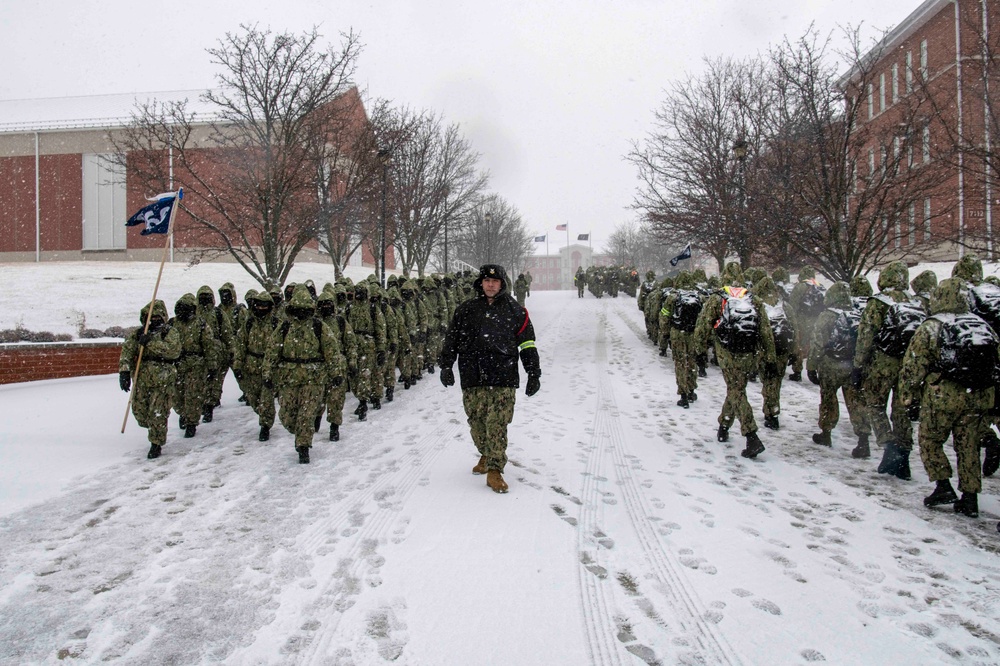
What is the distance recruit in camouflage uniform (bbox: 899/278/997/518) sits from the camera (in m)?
4.44

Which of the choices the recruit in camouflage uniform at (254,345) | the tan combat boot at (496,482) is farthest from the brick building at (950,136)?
the recruit in camouflage uniform at (254,345)

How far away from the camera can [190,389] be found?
7562mm

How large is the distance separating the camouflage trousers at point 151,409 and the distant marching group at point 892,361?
6426 mm

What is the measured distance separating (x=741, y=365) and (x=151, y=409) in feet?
21.8

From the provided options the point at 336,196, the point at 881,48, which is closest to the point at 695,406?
the point at 881,48

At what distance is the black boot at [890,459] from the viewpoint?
18.1 feet

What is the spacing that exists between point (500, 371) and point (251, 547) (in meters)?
2.37

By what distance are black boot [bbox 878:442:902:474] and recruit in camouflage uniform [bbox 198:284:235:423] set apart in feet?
26.9

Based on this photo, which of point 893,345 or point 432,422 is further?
point 432,422

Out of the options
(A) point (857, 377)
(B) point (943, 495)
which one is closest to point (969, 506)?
(B) point (943, 495)

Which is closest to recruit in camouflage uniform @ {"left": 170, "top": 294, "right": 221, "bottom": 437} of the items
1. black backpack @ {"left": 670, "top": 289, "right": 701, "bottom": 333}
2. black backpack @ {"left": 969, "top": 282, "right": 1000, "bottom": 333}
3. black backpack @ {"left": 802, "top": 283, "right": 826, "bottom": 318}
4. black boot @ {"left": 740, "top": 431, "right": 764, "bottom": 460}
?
black boot @ {"left": 740, "top": 431, "right": 764, "bottom": 460}

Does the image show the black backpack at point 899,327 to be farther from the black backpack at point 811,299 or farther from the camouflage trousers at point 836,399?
the black backpack at point 811,299

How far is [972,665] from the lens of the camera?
2783mm

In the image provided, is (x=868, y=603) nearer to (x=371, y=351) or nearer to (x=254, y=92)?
(x=371, y=351)
